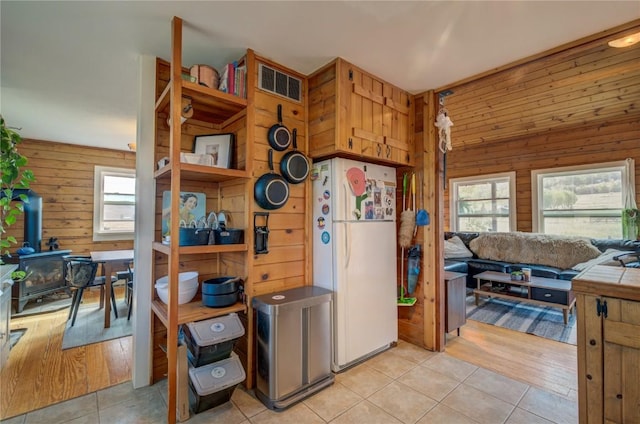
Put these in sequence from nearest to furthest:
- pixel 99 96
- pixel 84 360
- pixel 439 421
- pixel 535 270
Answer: pixel 439 421 < pixel 84 360 < pixel 99 96 < pixel 535 270

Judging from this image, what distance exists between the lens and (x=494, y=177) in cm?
554

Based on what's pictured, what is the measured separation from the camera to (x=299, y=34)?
1.90 m

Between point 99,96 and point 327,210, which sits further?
point 99,96

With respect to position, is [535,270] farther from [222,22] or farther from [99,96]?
[99,96]

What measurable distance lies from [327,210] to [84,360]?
2518 millimetres

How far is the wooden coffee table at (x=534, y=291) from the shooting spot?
129 inches

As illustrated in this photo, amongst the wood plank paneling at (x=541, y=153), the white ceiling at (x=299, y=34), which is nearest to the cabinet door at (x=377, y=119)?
the white ceiling at (x=299, y=34)

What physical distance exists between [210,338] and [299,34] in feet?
6.66

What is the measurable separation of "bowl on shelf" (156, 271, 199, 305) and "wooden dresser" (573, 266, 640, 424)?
2299mm

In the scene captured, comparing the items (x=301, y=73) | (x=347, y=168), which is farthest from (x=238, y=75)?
(x=347, y=168)

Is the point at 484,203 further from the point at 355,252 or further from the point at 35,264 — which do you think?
the point at 35,264

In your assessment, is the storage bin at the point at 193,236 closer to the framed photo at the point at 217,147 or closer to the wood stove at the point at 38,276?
the framed photo at the point at 217,147

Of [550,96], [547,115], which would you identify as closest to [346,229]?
[550,96]

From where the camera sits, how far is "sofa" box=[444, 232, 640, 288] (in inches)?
153
